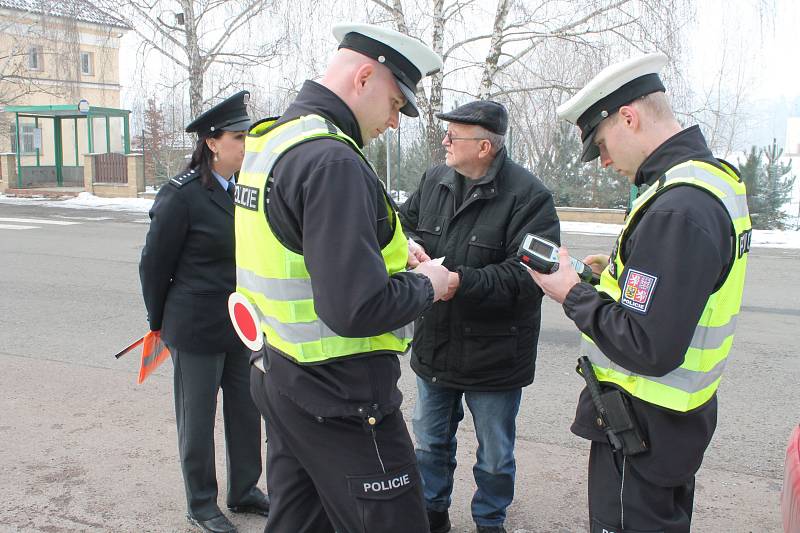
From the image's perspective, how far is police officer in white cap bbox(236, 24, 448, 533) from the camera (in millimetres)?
1928

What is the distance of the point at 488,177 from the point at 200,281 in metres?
1.35

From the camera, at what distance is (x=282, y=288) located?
211 cm

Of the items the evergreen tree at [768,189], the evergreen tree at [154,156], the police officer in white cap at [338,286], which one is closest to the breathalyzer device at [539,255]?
the police officer in white cap at [338,286]

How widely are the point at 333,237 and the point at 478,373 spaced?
5.03ft

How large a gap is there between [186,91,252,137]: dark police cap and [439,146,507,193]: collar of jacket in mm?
944

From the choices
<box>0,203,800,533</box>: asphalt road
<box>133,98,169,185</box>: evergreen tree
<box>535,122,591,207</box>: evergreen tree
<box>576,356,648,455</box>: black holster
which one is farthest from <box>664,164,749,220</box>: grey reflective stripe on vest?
<box>133,98,169,185</box>: evergreen tree

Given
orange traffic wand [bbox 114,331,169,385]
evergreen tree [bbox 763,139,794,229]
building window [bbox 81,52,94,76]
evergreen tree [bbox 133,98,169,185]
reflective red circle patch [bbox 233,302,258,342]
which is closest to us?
reflective red circle patch [bbox 233,302,258,342]

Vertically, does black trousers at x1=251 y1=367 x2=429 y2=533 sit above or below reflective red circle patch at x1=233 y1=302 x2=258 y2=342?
below

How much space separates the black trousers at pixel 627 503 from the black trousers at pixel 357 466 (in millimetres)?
527

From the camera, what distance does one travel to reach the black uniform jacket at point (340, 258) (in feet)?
6.26

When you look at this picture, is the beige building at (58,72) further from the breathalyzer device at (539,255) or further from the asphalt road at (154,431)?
the breathalyzer device at (539,255)

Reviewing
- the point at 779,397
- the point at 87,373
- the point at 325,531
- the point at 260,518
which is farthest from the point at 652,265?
the point at 87,373

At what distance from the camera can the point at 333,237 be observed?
189 cm

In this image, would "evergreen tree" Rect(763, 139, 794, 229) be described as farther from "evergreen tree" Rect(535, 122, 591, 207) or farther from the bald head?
the bald head
